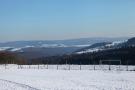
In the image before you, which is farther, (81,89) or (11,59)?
(11,59)

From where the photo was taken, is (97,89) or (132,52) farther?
(132,52)

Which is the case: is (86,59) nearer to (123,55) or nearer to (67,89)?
(123,55)

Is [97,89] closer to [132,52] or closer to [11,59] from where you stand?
[11,59]

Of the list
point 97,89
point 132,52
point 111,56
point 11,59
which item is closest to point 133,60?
point 132,52

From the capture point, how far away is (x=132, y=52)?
12431 centimetres

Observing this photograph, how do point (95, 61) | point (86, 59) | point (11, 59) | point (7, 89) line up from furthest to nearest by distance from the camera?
point (86, 59), point (95, 61), point (11, 59), point (7, 89)

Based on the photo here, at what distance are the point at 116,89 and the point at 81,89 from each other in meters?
2.92

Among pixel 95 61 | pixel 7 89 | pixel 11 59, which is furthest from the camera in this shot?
pixel 95 61

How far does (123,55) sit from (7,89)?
3951 inches

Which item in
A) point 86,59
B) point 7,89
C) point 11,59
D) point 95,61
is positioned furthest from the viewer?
point 86,59

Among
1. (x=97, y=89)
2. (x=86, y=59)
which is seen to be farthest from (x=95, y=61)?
(x=97, y=89)

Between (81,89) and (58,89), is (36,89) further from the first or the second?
(81,89)

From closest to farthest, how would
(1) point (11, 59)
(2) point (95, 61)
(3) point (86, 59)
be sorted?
(1) point (11, 59) < (2) point (95, 61) < (3) point (86, 59)

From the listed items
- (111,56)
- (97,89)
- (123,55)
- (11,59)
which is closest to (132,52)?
(123,55)
